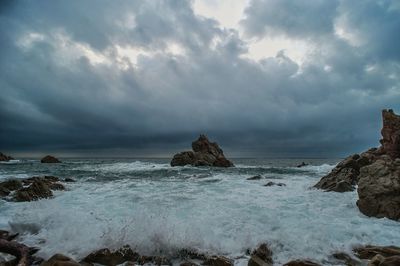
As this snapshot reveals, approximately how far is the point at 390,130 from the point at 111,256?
74.5 ft

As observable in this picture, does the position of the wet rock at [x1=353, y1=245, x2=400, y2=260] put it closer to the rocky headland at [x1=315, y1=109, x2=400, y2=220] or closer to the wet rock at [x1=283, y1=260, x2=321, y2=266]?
the wet rock at [x1=283, y1=260, x2=321, y2=266]

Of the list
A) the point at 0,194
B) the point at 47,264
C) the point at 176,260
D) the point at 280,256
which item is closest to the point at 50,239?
the point at 47,264

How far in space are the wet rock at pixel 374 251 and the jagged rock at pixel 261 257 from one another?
2176 millimetres

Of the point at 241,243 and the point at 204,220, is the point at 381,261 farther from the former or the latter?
the point at 204,220

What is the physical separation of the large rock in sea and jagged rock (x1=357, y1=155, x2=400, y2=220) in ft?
133

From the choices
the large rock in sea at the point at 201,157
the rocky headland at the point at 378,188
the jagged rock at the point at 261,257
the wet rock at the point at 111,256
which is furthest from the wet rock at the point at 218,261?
the large rock in sea at the point at 201,157

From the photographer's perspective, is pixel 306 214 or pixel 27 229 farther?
pixel 306 214

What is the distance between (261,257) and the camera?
21.9 feet

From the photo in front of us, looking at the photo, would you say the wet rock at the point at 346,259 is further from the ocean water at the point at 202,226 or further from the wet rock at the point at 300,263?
the wet rock at the point at 300,263

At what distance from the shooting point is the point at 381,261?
5.72m

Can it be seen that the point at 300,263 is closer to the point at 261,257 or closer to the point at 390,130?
the point at 261,257

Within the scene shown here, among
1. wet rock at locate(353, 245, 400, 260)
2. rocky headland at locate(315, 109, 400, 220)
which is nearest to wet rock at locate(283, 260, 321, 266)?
wet rock at locate(353, 245, 400, 260)

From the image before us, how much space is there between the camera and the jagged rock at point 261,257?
6148mm

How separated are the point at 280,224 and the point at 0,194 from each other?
13.4m
